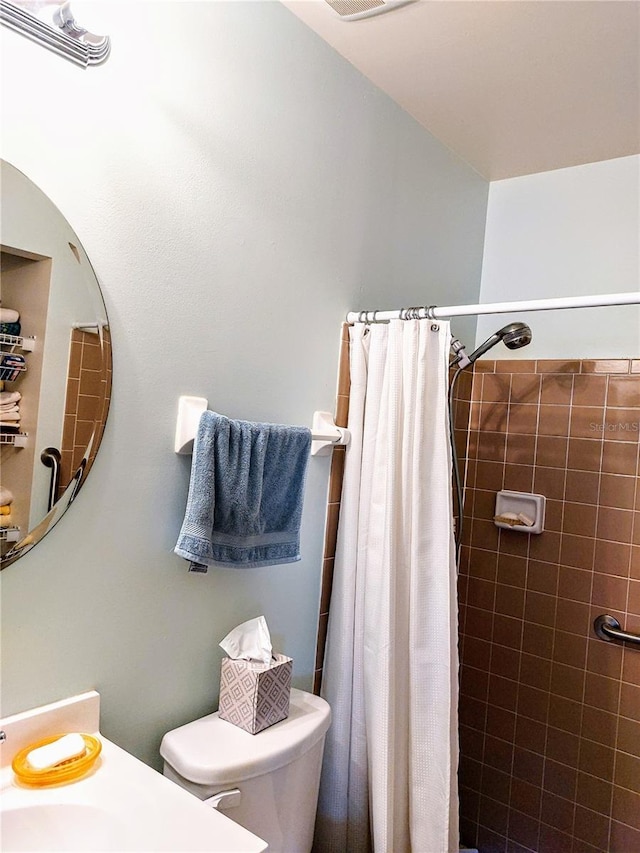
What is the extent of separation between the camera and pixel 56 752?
1105mm

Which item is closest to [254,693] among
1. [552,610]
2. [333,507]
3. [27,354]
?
[333,507]

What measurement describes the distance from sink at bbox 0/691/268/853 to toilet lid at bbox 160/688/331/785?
0.52 feet

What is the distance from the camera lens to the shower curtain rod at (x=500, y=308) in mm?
1424

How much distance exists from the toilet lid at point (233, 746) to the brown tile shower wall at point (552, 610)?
1006 millimetres

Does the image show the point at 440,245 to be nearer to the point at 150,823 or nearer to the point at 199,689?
the point at 199,689

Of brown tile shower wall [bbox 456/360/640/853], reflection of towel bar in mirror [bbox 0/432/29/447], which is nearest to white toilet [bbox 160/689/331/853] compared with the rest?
reflection of towel bar in mirror [bbox 0/432/29/447]

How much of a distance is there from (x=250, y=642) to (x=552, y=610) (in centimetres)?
119

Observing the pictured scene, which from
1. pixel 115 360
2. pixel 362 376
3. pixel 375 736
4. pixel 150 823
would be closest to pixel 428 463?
pixel 362 376

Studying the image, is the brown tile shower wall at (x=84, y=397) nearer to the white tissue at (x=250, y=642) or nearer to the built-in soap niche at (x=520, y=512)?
the white tissue at (x=250, y=642)

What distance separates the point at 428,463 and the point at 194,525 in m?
0.65

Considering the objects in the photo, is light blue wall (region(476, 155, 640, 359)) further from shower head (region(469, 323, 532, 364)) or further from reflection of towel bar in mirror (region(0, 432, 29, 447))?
reflection of towel bar in mirror (region(0, 432, 29, 447))

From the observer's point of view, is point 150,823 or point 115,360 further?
point 115,360

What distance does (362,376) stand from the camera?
1782 mm

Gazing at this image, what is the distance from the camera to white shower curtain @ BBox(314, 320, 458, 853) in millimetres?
1618
